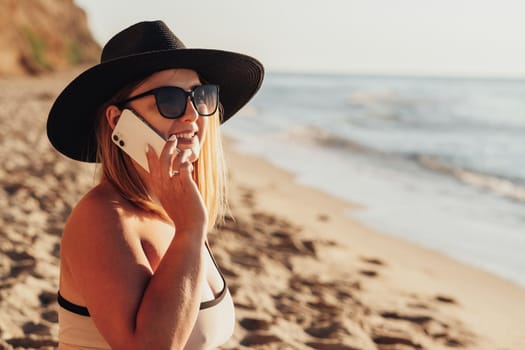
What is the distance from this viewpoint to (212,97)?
2.09m

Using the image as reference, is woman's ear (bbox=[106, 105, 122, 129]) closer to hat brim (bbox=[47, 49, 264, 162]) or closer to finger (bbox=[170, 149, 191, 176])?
hat brim (bbox=[47, 49, 264, 162])

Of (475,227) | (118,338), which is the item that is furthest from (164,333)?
(475,227)

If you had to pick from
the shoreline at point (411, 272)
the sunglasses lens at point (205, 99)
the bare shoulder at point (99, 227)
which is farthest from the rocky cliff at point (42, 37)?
the bare shoulder at point (99, 227)

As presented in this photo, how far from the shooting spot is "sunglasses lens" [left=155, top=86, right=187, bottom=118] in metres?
1.92

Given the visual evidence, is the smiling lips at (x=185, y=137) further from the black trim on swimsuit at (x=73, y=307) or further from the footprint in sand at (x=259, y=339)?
the footprint in sand at (x=259, y=339)

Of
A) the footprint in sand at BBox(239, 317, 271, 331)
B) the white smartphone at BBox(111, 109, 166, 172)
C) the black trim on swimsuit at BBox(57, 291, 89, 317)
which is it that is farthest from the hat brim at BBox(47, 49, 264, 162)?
the footprint in sand at BBox(239, 317, 271, 331)

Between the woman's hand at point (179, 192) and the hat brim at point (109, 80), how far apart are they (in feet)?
0.97

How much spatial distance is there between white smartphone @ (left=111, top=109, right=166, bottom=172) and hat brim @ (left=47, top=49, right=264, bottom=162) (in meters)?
0.13

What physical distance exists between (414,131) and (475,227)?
1317 centimetres

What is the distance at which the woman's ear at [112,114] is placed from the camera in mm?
1982

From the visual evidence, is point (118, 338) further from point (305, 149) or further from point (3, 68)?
point (3, 68)

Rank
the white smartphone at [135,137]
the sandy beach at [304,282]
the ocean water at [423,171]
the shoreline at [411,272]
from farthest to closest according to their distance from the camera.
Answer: the ocean water at [423,171] → the shoreline at [411,272] → the sandy beach at [304,282] → the white smartphone at [135,137]

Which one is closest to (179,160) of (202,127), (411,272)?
(202,127)

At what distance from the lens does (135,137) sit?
6.17 ft
